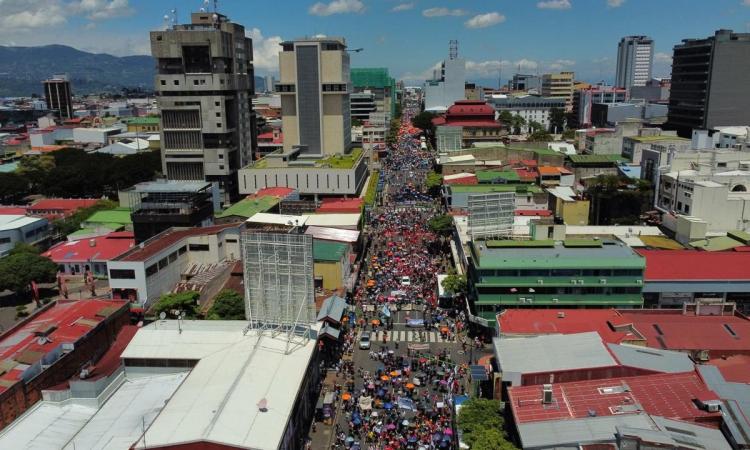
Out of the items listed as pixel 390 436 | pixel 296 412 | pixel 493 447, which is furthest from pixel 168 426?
pixel 493 447

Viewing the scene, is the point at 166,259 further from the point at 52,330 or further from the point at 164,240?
the point at 52,330

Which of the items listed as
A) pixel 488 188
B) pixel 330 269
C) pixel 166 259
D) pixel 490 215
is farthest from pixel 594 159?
pixel 166 259

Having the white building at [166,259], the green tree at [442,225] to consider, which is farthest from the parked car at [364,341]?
the green tree at [442,225]

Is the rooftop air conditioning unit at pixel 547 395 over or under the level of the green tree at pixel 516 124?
under

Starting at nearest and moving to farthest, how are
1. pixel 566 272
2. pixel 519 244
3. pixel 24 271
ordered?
pixel 566 272 → pixel 519 244 → pixel 24 271

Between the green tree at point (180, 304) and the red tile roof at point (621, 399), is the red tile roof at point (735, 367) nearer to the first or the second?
the red tile roof at point (621, 399)

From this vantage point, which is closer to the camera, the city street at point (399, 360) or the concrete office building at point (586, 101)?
the city street at point (399, 360)

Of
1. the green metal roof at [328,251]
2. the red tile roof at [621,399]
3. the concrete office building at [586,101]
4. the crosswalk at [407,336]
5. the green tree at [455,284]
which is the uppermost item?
the concrete office building at [586,101]

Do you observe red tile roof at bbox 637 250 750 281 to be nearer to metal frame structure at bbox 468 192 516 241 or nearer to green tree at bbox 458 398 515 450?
metal frame structure at bbox 468 192 516 241
